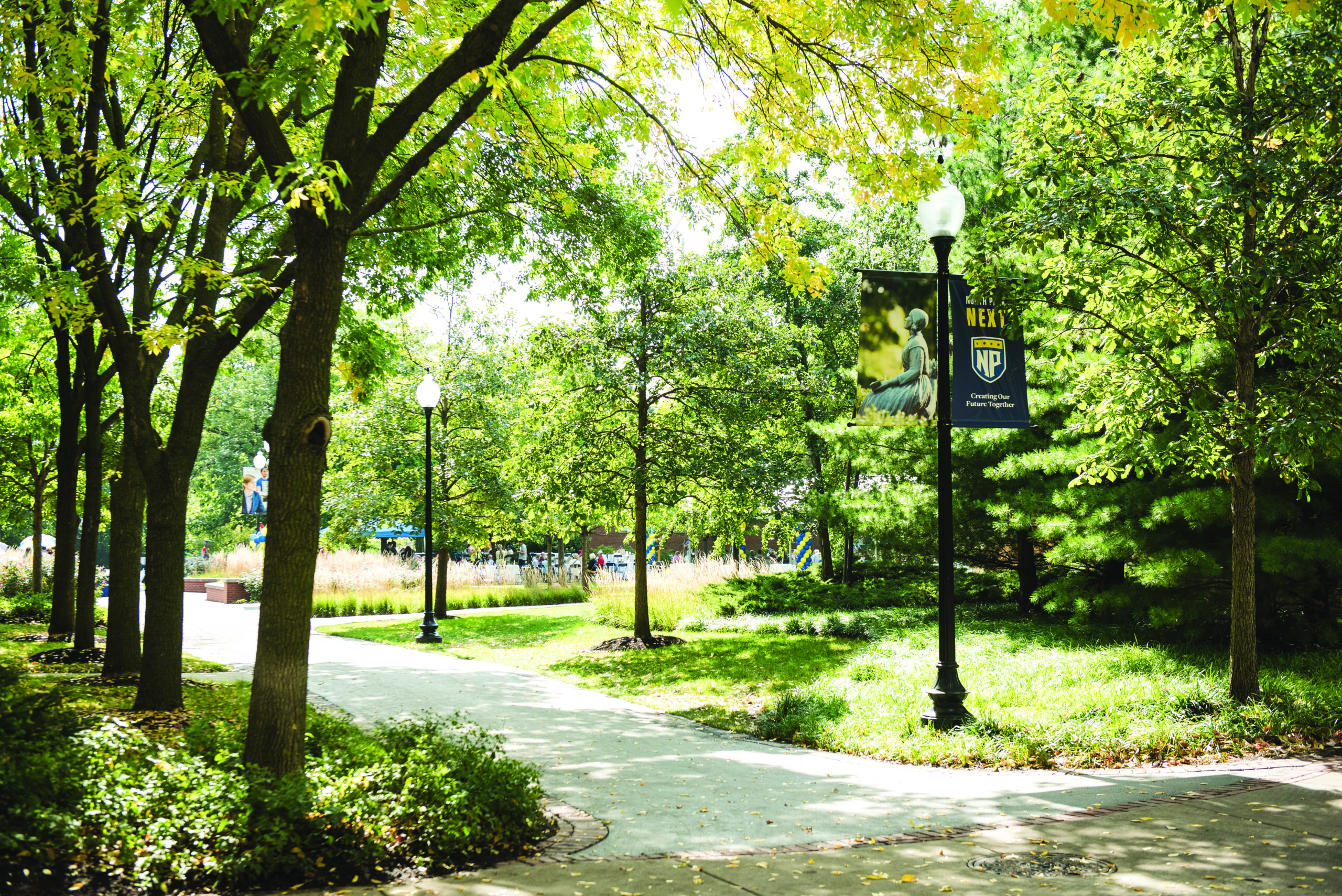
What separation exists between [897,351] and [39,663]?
11398 millimetres

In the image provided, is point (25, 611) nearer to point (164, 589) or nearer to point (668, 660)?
point (164, 589)

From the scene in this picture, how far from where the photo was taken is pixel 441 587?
79.8 feet

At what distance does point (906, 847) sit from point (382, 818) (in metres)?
2.95

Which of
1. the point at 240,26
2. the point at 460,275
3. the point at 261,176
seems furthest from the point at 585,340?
the point at 240,26

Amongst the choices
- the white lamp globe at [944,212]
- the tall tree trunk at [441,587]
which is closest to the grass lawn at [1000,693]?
the white lamp globe at [944,212]

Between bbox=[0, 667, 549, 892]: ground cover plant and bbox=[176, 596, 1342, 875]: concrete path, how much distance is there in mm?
803

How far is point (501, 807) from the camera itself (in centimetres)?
538

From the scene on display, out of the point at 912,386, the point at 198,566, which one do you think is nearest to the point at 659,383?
the point at 912,386

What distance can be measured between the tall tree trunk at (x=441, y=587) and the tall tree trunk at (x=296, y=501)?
728 inches

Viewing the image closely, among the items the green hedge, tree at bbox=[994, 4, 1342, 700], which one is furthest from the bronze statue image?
the green hedge

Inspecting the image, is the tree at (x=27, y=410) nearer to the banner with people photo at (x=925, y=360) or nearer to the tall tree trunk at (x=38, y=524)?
the tall tree trunk at (x=38, y=524)

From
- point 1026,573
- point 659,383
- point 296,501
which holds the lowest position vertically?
point 1026,573

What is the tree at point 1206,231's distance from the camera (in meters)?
7.95

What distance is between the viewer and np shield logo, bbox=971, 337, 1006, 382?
955 cm
